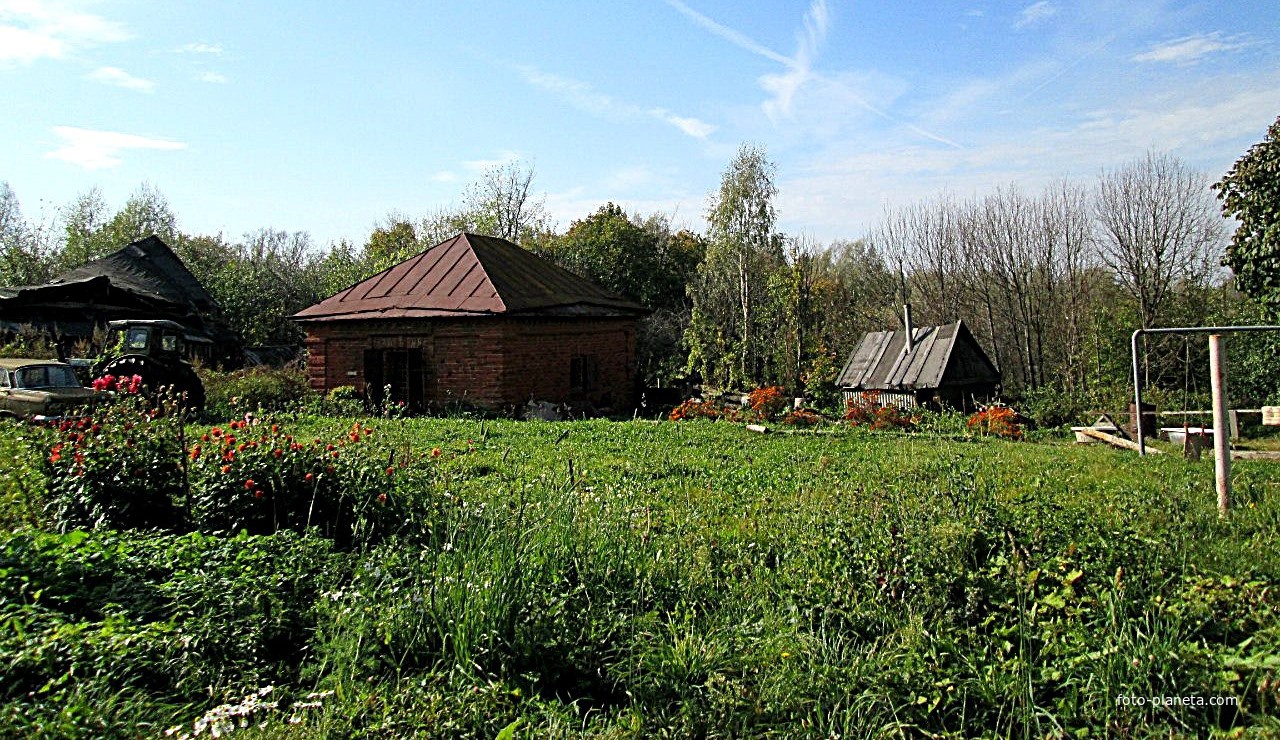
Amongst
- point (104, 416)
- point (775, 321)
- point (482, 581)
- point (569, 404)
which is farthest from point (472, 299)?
point (482, 581)

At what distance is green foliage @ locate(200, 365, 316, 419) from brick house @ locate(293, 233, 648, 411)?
627mm

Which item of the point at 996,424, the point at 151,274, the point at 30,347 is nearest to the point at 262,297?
the point at 151,274

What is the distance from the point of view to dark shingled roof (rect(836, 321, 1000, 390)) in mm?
22375

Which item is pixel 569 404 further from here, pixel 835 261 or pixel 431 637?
pixel 835 261

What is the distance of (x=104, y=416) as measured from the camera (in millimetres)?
6410

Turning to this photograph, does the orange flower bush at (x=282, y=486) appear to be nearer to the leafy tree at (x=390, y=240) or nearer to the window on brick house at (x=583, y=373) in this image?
the window on brick house at (x=583, y=373)

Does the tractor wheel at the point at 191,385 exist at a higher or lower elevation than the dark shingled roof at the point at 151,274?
lower

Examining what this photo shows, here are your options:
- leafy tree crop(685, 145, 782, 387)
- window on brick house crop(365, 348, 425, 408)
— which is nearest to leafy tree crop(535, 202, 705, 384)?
leafy tree crop(685, 145, 782, 387)

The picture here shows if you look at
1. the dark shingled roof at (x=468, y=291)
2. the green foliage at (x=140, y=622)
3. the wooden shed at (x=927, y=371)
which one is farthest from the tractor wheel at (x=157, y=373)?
the wooden shed at (x=927, y=371)

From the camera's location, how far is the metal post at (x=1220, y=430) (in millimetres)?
6359

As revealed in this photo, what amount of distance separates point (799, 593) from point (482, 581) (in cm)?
167

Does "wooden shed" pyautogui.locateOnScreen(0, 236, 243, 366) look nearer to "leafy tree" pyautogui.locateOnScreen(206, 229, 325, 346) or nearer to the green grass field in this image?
"leafy tree" pyautogui.locateOnScreen(206, 229, 325, 346)

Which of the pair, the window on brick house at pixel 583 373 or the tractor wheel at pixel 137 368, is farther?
the window on brick house at pixel 583 373

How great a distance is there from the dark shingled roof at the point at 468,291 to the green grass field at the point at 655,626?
41.6 feet
